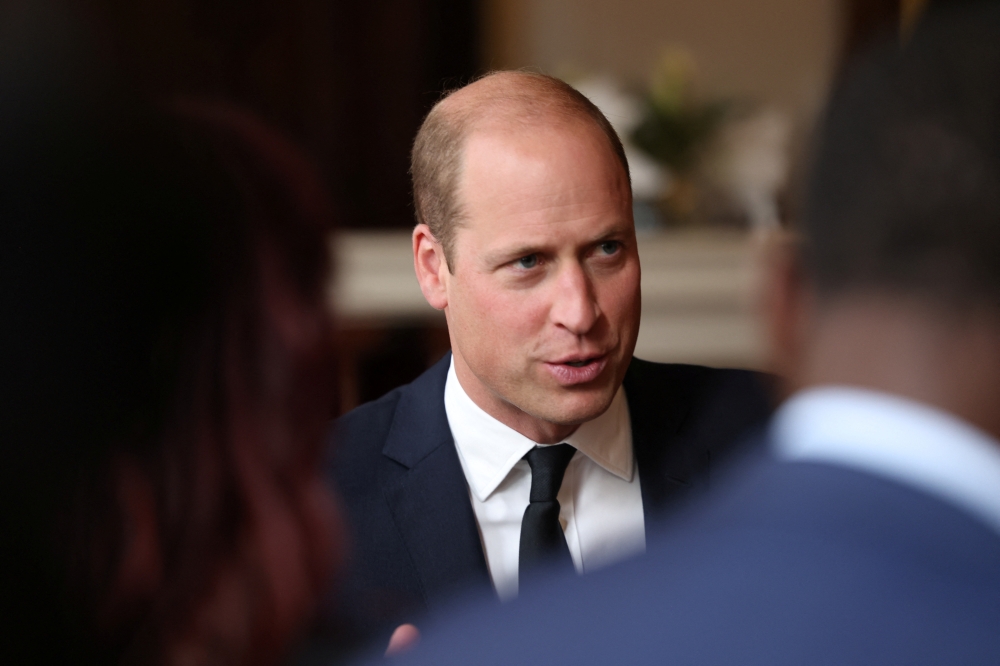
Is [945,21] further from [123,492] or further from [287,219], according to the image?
[123,492]

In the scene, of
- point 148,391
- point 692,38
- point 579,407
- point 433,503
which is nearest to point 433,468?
point 433,503

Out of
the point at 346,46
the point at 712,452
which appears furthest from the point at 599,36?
the point at 712,452

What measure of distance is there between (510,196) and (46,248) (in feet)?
1.67

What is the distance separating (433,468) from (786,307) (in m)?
0.52

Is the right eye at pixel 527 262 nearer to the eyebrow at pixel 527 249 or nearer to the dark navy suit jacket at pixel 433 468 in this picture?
the eyebrow at pixel 527 249

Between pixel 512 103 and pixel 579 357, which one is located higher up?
pixel 512 103

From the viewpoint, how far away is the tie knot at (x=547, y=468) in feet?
3.34

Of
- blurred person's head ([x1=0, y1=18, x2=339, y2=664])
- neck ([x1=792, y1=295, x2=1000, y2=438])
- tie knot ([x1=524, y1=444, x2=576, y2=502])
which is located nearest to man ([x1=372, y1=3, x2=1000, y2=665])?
neck ([x1=792, y1=295, x2=1000, y2=438])

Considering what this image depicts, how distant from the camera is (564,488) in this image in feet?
3.44

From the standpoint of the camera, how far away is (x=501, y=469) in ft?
3.35

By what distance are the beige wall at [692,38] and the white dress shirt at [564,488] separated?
238 centimetres

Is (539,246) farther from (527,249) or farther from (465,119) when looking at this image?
(465,119)

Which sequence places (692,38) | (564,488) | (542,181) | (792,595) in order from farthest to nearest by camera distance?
(692,38), (564,488), (542,181), (792,595)

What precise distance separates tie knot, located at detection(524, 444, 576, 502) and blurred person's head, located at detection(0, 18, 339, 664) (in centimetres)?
49
